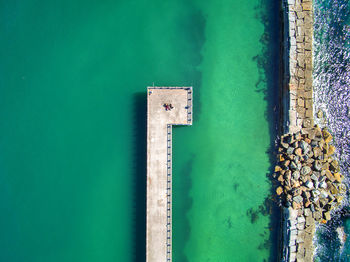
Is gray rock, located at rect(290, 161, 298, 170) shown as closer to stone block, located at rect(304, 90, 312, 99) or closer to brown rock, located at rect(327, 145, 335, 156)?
brown rock, located at rect(327, 145, 335, 156)

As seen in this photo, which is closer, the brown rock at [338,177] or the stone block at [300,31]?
the brown rock at [338,177]

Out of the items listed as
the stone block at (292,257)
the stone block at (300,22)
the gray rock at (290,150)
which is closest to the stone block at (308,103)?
the gray rock at (290,150)

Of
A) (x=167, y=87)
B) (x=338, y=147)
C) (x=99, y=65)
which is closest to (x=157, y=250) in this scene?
(x=167, y=87)

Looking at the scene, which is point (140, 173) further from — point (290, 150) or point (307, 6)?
point (307, 6)

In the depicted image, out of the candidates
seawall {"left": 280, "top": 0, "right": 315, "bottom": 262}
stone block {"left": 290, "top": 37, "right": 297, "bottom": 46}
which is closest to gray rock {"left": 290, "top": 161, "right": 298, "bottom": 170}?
seawall {"left": 280, "top": 0, "right": 315, "bottom": 262}

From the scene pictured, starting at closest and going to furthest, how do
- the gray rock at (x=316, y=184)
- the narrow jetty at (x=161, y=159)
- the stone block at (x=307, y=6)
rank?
the narrow jetty at (x=161, y=159)
the gray rock at (x=316, y=184)
the stone block at (x=307, y=6)

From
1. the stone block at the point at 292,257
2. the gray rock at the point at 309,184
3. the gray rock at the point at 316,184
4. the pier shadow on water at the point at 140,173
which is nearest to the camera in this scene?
the stone block at the point at 292,257

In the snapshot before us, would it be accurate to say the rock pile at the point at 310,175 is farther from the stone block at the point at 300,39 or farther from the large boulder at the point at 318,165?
the stone block at the point at 300,39
